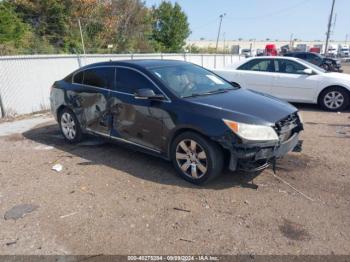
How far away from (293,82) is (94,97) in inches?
237

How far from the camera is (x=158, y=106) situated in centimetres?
461

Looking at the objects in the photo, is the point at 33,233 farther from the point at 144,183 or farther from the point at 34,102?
the point at 34,102

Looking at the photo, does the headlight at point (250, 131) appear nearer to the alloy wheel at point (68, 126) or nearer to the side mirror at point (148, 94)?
the side mirror at point (148, 94)

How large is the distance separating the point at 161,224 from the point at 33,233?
1.34m

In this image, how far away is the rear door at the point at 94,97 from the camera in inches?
215

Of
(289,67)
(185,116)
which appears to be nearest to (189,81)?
(185,116)

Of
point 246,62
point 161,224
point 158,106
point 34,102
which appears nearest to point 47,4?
point 34,102

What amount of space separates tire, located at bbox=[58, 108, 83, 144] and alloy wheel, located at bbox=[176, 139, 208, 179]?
99.2 inches

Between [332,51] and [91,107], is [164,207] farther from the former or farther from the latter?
[332,51]

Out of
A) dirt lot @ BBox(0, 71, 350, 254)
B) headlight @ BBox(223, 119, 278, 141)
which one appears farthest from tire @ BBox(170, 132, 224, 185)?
headlight @ BBox(223, 119, 278, 141)

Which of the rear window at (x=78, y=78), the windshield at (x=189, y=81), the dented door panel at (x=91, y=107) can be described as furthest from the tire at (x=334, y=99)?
the rear window at (x=78, y=78)

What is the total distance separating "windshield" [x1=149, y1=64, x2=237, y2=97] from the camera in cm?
478

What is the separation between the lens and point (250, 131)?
3.97m

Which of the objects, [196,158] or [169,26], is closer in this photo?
[196,158]
